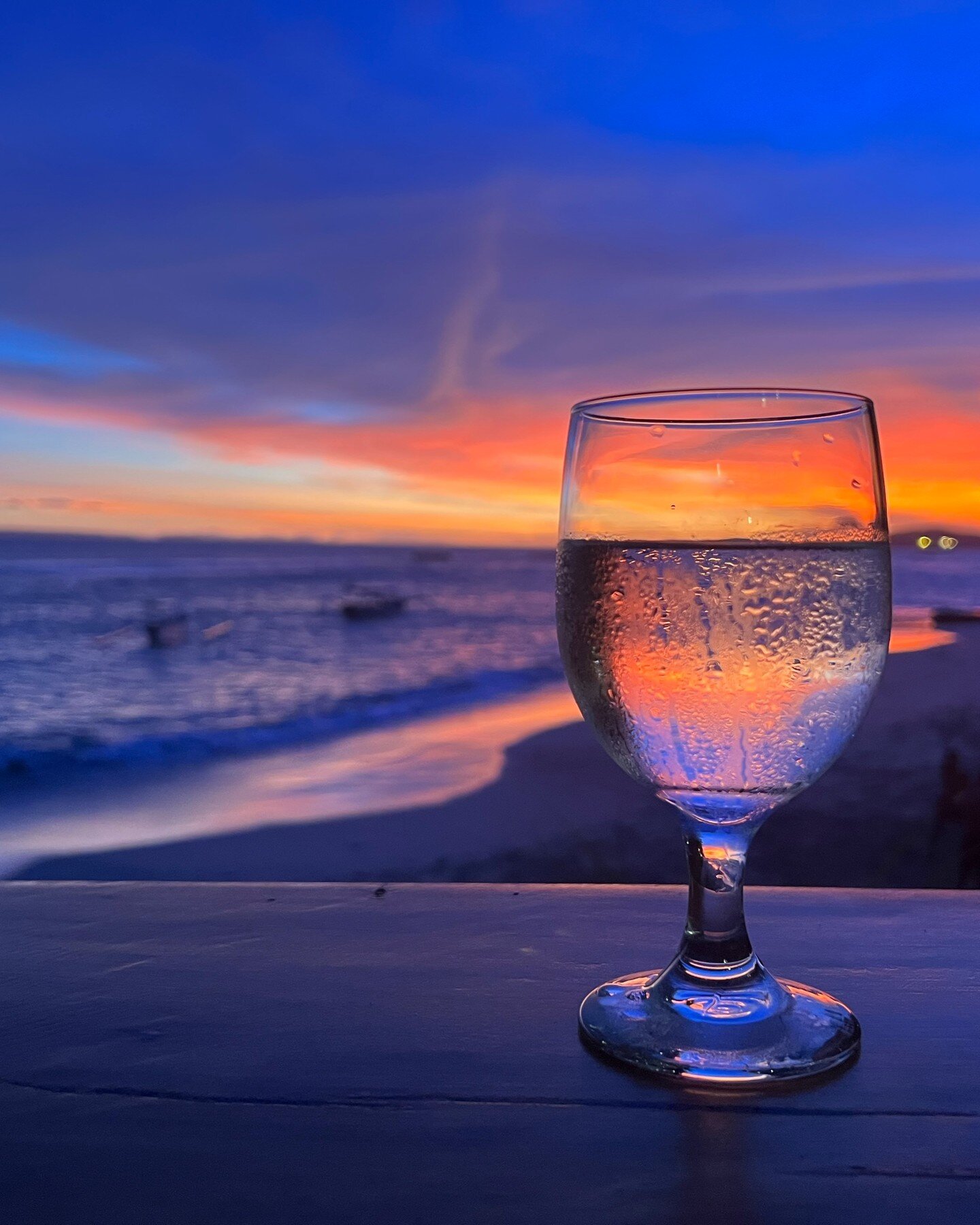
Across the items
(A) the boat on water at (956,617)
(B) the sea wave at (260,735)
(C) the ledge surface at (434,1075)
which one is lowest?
(B) the sea wave at (260,735)

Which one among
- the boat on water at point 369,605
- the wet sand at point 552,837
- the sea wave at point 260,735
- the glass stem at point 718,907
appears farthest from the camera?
the boat on water at point 369,605

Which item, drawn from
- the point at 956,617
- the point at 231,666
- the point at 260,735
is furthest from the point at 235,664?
the point at 956,617

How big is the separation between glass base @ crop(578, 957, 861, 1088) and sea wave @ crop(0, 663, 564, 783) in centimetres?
1073

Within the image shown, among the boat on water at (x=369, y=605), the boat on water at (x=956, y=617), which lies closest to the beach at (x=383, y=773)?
the boat on water at (x=956, y=617)

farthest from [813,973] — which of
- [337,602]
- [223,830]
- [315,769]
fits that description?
[337,602]

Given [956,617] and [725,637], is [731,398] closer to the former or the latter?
[725,637]

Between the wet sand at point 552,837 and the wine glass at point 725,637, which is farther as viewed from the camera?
the wet sand at point 552,837

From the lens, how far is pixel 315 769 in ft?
35.4

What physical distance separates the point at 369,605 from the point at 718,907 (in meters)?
29.6

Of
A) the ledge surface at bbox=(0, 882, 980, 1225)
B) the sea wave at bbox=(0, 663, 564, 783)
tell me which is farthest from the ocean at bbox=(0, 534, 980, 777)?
the ledge surface at bbox=(0, 882, 980, 1225)

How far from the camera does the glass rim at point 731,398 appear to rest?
79 cm

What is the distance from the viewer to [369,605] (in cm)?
3022

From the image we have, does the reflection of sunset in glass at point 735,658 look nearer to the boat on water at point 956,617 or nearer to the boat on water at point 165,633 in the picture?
the boat on water at point 165,633

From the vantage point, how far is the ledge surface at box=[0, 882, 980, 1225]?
542mm
